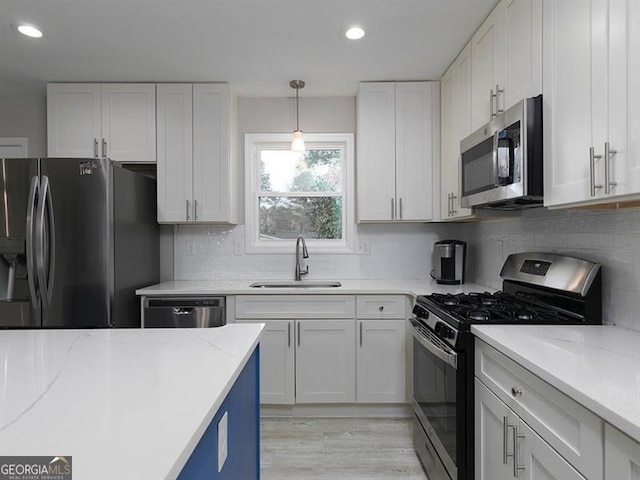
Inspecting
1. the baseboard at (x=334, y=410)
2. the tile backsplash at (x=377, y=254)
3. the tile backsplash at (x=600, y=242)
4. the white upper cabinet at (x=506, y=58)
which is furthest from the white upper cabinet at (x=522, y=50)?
the baseboard at (x=334, y=410)

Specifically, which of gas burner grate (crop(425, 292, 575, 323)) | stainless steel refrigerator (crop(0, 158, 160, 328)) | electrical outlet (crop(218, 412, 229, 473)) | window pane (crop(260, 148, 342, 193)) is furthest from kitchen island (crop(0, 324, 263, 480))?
window pane (crop(260, 148, 342, 193))

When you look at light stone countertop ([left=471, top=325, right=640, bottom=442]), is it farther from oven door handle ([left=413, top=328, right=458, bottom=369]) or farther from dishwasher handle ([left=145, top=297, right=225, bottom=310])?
dishwasher handle ([left=145, top=297, right=225, bottom=310])

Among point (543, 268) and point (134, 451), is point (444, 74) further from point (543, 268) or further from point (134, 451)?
point (134, 451)

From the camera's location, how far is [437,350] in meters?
1.76

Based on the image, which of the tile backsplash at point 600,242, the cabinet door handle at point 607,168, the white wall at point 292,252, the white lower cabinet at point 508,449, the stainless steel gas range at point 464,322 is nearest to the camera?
the white lower cabinet at point 508,449

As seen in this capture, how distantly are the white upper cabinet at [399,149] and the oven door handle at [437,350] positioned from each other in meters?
1.10

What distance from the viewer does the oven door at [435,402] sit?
1.63 metres

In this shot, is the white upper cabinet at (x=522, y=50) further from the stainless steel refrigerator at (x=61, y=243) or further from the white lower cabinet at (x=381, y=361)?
the stainless steel refrigerator at (x=61, y=243)

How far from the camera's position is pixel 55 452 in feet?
1.90

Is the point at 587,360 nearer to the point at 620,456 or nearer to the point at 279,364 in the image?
the point at 620,456

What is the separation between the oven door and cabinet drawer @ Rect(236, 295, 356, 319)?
2.04 feet

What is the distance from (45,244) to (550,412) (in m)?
2.68
